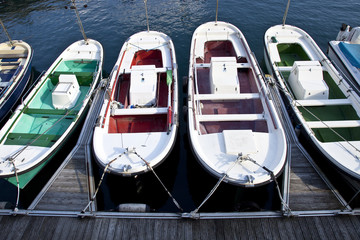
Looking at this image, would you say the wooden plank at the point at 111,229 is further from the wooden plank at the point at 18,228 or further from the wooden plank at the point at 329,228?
the wooden plank at the point at 329,228

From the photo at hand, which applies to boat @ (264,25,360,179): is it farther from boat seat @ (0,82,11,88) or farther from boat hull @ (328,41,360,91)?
boat seat @ (0,82,11,88)

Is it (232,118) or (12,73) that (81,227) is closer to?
(232,118)

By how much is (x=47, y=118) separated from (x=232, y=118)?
9.94 metres

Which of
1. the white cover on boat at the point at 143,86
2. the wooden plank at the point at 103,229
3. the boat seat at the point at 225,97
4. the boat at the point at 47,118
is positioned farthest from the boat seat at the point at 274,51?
the wooden plank at the point at 103,229

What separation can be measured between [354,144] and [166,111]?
26.6ft

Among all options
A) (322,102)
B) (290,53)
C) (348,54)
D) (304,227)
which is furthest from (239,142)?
(348,54)

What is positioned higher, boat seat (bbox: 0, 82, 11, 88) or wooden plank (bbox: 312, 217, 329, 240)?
boat seat (bbox: 0, 82, 11, 88)

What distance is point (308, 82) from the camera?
1224 centimetres

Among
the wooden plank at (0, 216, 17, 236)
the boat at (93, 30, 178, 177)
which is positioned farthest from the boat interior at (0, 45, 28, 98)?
the wooden plank at (0, 216, 17, 236)

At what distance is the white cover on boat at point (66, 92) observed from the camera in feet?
41.3

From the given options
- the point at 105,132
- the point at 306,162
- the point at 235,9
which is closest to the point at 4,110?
the point at 105,132

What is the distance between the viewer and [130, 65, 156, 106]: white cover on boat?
38.0 feet

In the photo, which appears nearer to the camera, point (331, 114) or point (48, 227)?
point (48, 227)

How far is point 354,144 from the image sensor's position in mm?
9297
